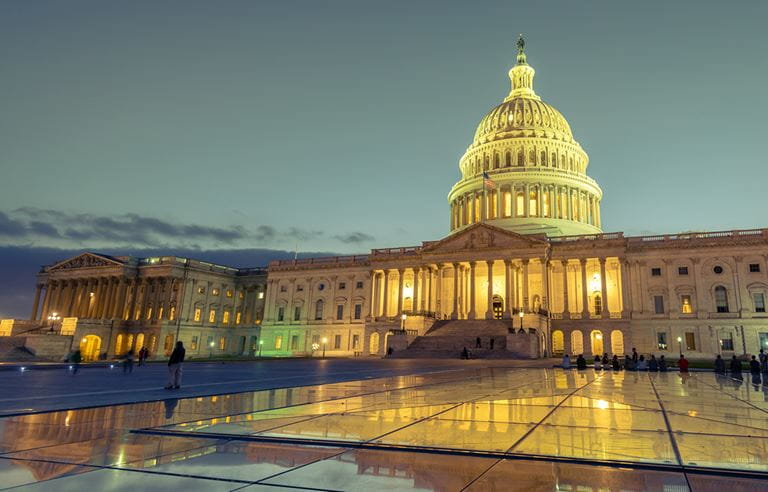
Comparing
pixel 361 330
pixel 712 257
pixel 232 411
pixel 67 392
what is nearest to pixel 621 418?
pixel 232 411

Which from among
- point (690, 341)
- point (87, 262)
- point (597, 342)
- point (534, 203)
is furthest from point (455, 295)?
point (87, 262)

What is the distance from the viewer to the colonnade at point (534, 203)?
9144 centimetres

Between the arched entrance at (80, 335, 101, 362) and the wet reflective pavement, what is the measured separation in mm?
84191

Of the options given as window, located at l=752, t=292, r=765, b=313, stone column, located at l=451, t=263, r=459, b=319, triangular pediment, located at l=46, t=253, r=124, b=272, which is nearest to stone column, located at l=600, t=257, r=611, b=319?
window, located at l=752, t=292, r=765, b=313

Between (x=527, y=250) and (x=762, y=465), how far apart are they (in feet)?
215

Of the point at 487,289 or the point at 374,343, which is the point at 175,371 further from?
the point at 374,343

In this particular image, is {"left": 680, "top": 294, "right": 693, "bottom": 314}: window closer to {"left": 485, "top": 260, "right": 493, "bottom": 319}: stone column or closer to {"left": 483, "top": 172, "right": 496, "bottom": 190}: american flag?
{"left": 485, "top": 260, "right": 493, "bottom": 319}: stone column

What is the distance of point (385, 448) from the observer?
6.94 m

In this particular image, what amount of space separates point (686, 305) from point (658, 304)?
10.1 ft

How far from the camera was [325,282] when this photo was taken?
90500mm

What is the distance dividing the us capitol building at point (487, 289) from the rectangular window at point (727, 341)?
10cm

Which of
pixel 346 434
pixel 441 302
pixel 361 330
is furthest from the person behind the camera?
pixel 361 330

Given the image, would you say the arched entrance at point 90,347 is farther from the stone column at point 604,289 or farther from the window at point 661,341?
the window at point 661,341

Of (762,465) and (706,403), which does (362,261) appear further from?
(762,465)
